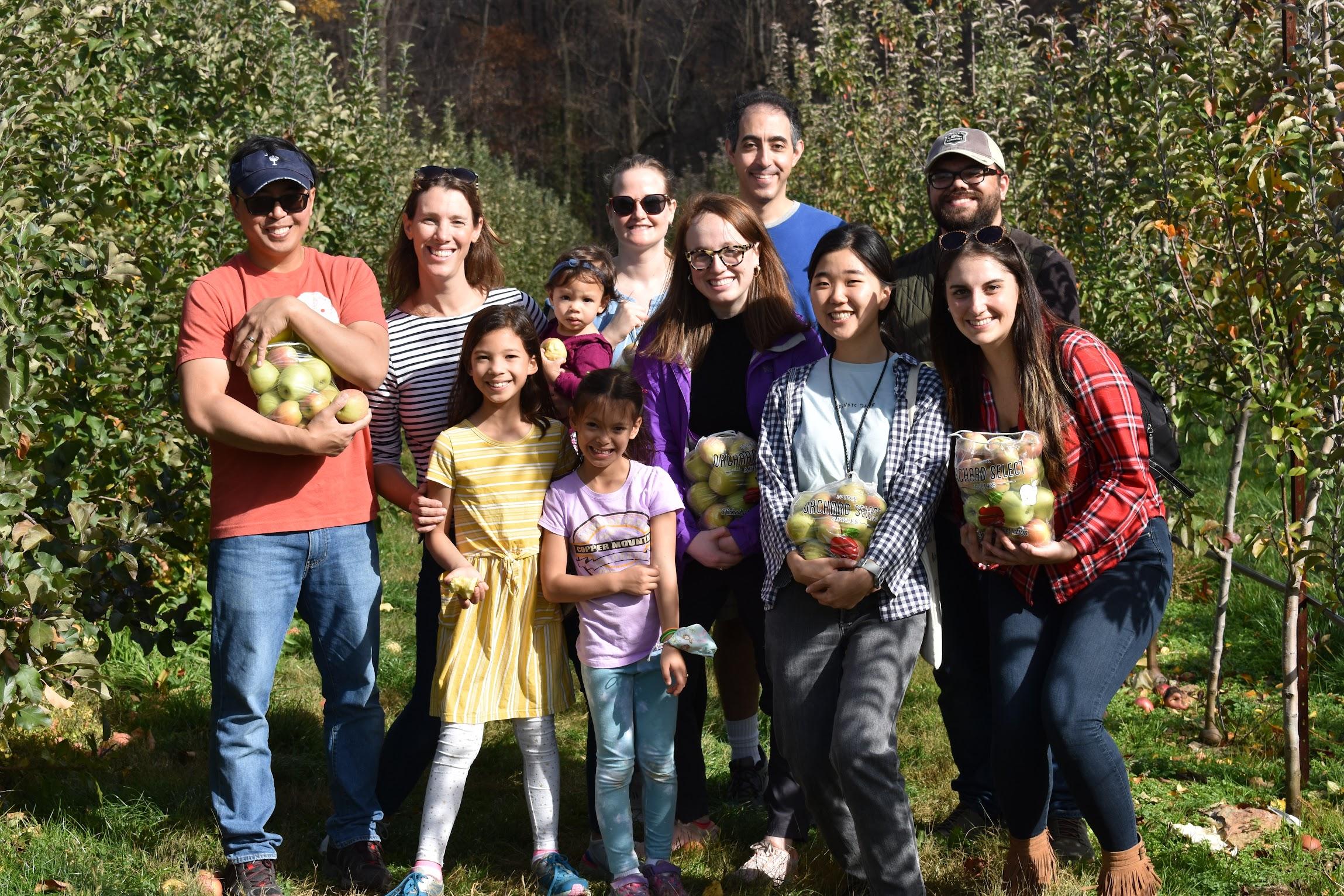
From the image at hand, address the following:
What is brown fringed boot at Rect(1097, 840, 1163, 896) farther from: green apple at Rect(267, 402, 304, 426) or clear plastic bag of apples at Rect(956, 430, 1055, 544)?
green apple at Rect(267, 402, 304, 426)

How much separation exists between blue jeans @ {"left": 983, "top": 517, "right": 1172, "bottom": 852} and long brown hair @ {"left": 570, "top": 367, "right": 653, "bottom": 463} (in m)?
1.09

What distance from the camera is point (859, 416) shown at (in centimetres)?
335

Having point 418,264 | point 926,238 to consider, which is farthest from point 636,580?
point 926,238

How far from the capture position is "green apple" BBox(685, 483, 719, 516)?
3.58 meters

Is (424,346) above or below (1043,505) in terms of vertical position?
above

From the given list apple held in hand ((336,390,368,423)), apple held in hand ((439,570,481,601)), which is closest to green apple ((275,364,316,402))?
apple held in hand ((336,390,368,423))

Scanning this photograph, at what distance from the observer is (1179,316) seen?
418cm

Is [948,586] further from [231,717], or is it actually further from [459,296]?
[231,717]

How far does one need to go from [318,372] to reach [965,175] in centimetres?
197

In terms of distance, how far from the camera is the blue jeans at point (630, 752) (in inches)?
137

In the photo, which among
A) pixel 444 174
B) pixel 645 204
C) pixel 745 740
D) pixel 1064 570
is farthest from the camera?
pixel 745 740

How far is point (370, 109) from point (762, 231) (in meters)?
4.66

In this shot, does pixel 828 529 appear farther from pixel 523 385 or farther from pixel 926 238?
pixel 926 238

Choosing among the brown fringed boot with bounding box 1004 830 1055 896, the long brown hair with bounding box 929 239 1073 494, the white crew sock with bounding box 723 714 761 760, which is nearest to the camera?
the long brown hair with bounding box 929 239 1073 494
